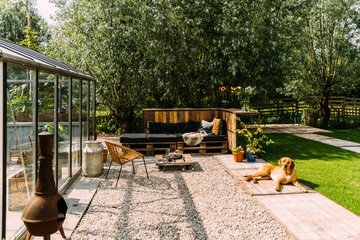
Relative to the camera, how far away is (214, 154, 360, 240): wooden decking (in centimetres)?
353

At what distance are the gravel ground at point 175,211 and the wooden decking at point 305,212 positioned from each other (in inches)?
6.1

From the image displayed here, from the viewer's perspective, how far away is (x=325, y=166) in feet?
23.0

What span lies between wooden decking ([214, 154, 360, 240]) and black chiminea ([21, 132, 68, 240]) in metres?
2.67

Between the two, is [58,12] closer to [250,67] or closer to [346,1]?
[250,67]

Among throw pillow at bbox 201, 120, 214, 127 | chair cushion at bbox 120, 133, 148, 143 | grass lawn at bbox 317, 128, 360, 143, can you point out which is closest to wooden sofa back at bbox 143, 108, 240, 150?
throw pillow at bbox 201, 120, 214, 127

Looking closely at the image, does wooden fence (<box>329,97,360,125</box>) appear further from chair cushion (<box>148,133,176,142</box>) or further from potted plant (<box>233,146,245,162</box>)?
chair cushion (<box>148,133,176,142</box>)

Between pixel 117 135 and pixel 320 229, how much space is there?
9.42 m

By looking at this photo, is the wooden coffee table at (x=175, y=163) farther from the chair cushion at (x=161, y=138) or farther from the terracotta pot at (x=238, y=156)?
the chair cushion at (x=161, y=138)

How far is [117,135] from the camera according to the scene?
1199 centimetres

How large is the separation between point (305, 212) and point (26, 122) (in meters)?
3.82

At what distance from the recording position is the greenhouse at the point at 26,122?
2738 millimetres

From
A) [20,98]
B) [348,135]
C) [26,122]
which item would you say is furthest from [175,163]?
[348,135]

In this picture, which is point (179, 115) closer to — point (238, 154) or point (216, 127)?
point (216, 127)

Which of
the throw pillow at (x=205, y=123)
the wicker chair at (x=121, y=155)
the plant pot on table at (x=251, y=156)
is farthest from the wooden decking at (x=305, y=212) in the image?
the throw pillow at (x=205, y=123)
